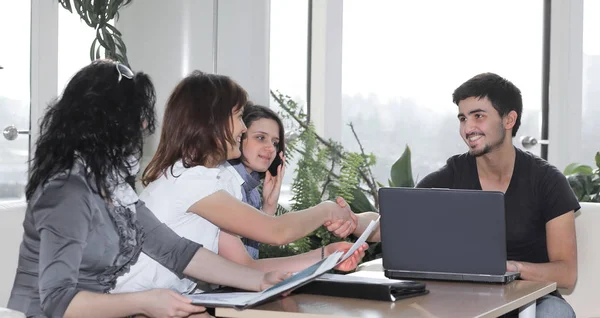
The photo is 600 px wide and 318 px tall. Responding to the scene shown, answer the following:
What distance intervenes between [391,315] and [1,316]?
785 mm

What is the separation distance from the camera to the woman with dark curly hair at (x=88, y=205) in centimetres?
176

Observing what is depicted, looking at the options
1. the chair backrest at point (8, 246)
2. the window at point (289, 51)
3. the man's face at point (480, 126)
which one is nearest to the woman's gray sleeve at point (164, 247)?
the chair backrest at point (8, 246)

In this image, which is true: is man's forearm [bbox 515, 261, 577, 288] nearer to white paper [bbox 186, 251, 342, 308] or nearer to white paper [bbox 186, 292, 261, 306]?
white paper [bbox 186, 251, 342, 308]

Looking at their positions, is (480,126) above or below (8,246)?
above

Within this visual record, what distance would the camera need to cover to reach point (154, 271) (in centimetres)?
220

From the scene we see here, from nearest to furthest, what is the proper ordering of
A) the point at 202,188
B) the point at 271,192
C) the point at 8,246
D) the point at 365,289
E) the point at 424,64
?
1. the point at 365,289
2. the point at 202,188
3. the point at 8,246
4. the point at 271,192
5. the point at 424,64

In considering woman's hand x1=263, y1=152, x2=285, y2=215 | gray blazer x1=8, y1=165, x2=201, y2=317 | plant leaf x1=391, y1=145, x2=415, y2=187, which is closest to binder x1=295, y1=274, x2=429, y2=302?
gray blazer x1=8, y1=165, x2=201, y2=317

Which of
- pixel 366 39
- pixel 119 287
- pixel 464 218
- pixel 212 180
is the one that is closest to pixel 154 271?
pixel 119 287

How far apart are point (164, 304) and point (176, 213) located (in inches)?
18.7

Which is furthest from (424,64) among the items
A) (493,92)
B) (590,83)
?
(493,92)

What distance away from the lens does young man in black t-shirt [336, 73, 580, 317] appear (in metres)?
2.75

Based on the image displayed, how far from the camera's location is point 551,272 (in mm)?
2658

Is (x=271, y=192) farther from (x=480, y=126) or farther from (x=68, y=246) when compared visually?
(x=68, y=246)

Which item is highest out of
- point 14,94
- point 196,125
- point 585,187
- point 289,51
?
point 289,51
